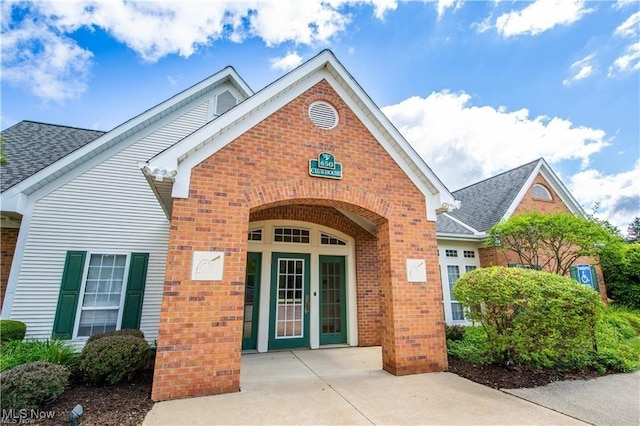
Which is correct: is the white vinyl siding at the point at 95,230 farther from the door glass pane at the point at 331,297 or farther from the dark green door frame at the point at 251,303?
the door glass pane at the point at 331,297

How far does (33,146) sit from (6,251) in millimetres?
3475

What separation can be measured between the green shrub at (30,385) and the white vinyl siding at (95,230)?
3720mm

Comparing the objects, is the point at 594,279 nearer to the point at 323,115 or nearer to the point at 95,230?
the point at 323,115

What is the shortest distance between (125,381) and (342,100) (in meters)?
6.50

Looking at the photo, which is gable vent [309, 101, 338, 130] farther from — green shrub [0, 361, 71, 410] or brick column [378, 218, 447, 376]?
green shrub [0, 361, 71, 410]

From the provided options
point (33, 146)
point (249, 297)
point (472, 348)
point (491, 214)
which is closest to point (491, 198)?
point (491, 214)

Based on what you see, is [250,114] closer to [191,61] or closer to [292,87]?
[292,87]

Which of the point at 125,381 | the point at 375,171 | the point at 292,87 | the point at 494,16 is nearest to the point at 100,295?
the point at 125,381

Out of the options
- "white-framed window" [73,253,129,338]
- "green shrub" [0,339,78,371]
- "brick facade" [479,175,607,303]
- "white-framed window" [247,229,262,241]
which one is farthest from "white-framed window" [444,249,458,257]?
"green shrub" [0,339,78,371]

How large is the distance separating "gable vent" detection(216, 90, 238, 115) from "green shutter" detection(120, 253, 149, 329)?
5122 millimetres

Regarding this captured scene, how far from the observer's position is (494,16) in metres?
7.73

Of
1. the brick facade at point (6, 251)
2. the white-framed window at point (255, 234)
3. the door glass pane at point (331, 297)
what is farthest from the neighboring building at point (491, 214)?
the brick facade at point (6, 251)

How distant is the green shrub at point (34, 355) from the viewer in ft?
15.1

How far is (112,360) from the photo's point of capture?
14.7 ft
